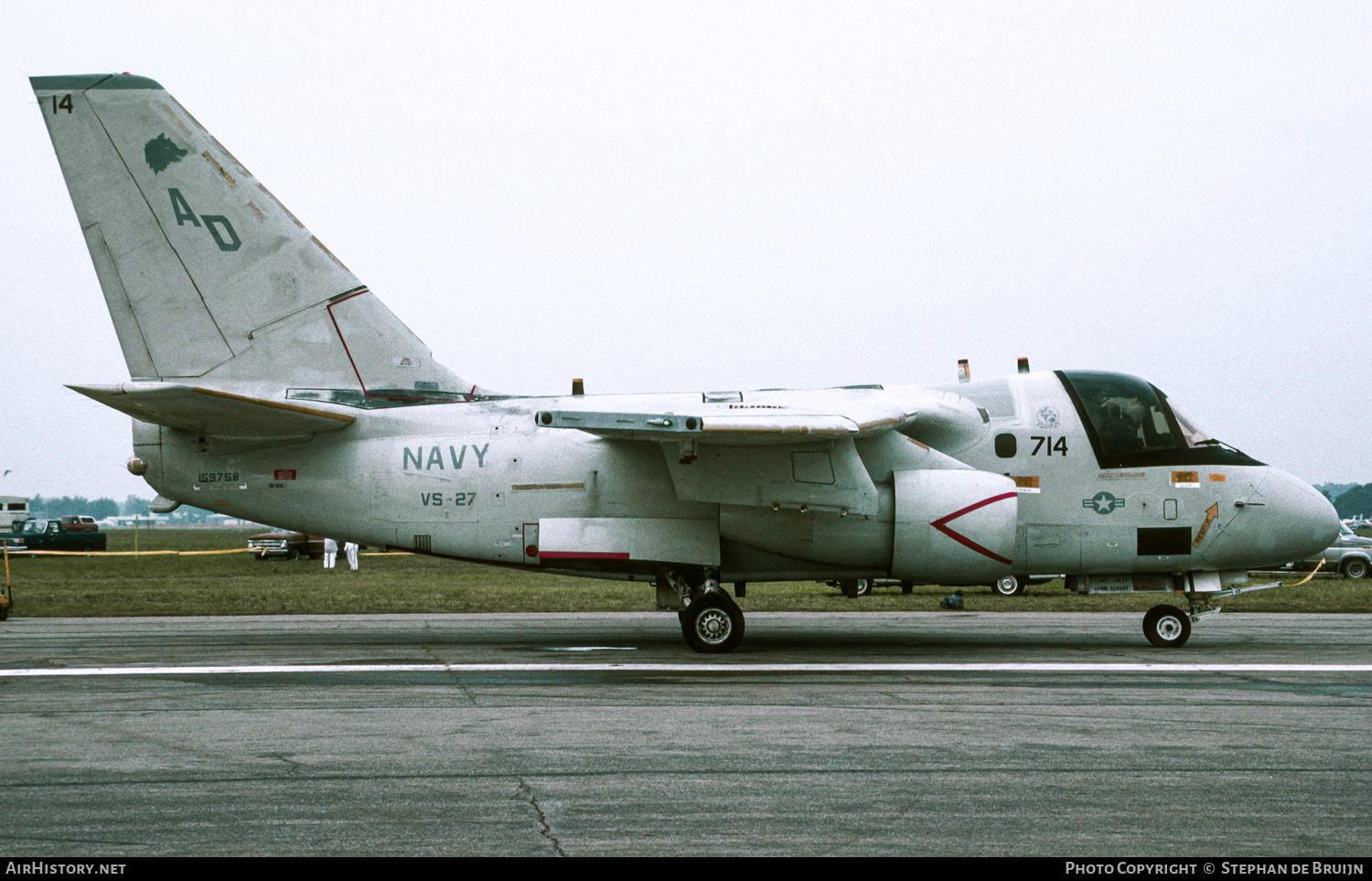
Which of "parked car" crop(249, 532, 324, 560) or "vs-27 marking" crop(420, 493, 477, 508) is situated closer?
"vs-27 marking" crop(420, 493, 477, 508)

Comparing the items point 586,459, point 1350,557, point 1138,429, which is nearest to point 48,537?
point 586,459

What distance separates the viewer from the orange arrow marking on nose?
12.8m

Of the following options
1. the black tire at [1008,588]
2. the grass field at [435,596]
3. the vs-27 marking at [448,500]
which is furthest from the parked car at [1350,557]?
the vs-27 marking at [448,500]

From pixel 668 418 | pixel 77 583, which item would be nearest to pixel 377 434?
pixel 668 418

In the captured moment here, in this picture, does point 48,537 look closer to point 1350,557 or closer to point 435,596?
point 435,596

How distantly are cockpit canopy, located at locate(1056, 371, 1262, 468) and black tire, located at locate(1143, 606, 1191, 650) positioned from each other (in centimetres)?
182

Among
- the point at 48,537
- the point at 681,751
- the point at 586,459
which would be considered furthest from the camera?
the point at 48,537

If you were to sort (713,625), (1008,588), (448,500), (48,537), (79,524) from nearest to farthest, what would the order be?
1. (713,625)
2. (448,500)
3. (1008,588)
4. (48,537)
5. (79,524)

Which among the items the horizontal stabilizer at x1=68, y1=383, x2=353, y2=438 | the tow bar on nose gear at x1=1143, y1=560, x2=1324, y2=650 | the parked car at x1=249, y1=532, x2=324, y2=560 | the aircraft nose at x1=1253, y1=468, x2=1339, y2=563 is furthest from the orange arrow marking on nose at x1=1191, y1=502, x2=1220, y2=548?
the parked car at x1=249, y1=532, x2=324, y2=560

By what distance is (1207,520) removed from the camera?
42.0 feet

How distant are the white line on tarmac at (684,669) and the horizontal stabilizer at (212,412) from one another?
295 centimetres

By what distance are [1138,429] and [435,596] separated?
14.2 meters

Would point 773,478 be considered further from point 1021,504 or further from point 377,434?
point 377,434

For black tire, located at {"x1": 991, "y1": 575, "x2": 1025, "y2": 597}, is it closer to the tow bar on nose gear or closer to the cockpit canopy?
the tow bar on nose gear
